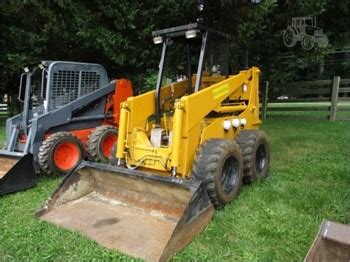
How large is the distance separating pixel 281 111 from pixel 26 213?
1117 cm

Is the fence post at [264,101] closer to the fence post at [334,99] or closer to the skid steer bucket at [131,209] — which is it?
the fence post at [334,99]

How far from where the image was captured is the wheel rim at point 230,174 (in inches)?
183

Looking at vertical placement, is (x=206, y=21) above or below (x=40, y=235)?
above

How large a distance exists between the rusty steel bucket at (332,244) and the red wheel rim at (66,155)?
14.5 ft

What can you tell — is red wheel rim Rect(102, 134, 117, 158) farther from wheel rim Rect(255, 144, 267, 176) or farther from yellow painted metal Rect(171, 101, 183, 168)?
yellow painted metal Rect(171, 101, 183, 168)

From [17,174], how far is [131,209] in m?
2.08

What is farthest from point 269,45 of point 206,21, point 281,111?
point 281,111

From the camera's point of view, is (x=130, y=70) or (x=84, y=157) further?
(x=130, y=70)

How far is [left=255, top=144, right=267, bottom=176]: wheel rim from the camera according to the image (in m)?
5.49

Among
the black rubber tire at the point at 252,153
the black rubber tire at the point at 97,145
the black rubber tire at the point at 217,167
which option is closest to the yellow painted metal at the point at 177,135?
the black rubber tire at the point at 217,167

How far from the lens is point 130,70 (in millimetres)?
11344

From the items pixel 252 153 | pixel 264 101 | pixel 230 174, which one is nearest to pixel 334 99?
pixel 264 101

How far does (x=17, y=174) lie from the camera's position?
5.50m

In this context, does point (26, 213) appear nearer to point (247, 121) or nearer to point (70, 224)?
point (70, 224)
